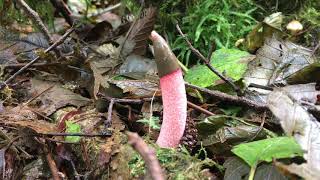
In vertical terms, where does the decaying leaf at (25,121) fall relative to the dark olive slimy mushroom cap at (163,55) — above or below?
below

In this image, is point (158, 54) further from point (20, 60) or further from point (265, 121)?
point (20, 60)

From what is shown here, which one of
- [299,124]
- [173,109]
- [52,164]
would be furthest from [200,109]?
[52,164]

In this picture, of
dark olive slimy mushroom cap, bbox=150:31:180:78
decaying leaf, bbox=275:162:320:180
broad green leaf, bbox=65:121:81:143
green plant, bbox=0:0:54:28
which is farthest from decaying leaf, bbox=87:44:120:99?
decaying leaf, bbox=275:162:320:180

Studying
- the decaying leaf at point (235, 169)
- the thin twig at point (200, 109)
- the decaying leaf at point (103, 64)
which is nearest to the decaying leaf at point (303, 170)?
the decaying leaf at point (235, 169)

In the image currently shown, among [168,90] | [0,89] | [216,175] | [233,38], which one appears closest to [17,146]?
[0,89]

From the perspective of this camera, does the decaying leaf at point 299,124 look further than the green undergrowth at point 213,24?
No

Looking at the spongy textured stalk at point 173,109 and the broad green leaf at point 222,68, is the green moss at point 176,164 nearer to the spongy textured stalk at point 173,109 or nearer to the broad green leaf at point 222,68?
the spongy textured stalk at point 173,109
